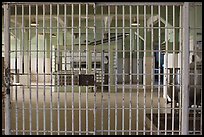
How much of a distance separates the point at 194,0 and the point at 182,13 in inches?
8.8

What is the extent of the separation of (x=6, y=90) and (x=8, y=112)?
0.86ft

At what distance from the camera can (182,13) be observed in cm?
364

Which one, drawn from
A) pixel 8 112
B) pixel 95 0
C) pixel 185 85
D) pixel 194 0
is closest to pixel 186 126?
pixel 185 85

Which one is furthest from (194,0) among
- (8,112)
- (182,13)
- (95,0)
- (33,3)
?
(8,112)

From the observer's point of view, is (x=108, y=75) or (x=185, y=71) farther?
(x=108, y=75)

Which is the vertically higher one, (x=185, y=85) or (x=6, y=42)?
(x=6, y=42)

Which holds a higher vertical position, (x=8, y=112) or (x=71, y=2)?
(x=71, y=2)

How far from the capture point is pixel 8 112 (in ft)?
12.0

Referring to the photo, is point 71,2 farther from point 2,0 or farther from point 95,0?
point 2,0

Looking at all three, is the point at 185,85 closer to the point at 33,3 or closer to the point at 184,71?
the point at 184,71

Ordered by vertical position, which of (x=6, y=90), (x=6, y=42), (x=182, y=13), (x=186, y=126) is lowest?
(x=186, y=126)

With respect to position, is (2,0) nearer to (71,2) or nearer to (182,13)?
(71,2)

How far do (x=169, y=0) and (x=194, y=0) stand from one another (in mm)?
275

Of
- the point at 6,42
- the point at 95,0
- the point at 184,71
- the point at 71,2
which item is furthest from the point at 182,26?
the point at 6,42
